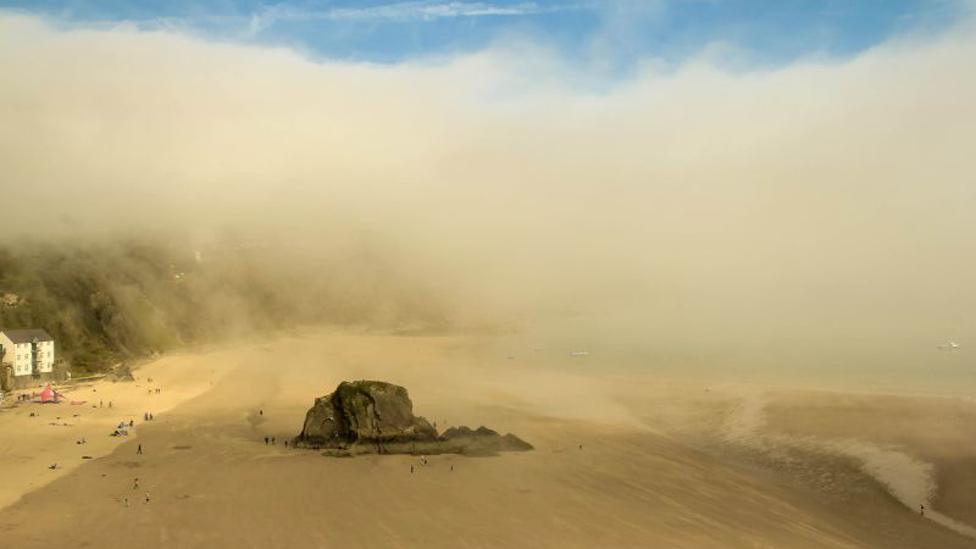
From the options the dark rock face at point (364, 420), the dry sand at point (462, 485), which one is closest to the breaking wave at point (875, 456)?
A: the dry sand at point (462, 485)

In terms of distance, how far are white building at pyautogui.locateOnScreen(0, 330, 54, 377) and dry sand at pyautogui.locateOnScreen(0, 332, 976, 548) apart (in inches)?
519

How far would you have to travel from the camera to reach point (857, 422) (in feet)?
196

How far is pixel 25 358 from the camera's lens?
3169 inches

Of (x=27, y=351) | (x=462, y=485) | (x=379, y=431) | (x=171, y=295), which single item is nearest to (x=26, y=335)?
(x=27, y=351)

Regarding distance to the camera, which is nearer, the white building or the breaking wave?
the breaking wave

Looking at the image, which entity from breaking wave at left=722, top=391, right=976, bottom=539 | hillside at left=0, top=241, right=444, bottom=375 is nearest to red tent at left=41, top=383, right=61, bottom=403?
hillside at left=0, top=241, right=444, bottom=375

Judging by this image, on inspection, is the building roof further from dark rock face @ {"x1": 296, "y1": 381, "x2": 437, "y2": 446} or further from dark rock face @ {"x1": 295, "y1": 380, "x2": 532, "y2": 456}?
dark rock face @ {"x1": 296, "y1": 381, "x2": 437, "y2": 446}

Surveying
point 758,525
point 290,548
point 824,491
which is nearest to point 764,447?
point 824,491

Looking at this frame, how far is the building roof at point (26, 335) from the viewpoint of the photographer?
79.4 m

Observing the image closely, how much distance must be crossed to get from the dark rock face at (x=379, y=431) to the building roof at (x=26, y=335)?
1871 inches

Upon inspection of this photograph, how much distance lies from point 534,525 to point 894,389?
56241mm

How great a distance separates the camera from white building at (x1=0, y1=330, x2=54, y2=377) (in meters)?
78.8

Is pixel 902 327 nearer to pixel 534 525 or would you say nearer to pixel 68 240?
pixel 534 525

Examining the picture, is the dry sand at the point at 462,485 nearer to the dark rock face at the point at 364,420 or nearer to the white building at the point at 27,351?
the dark rock face at the point at 364,420
